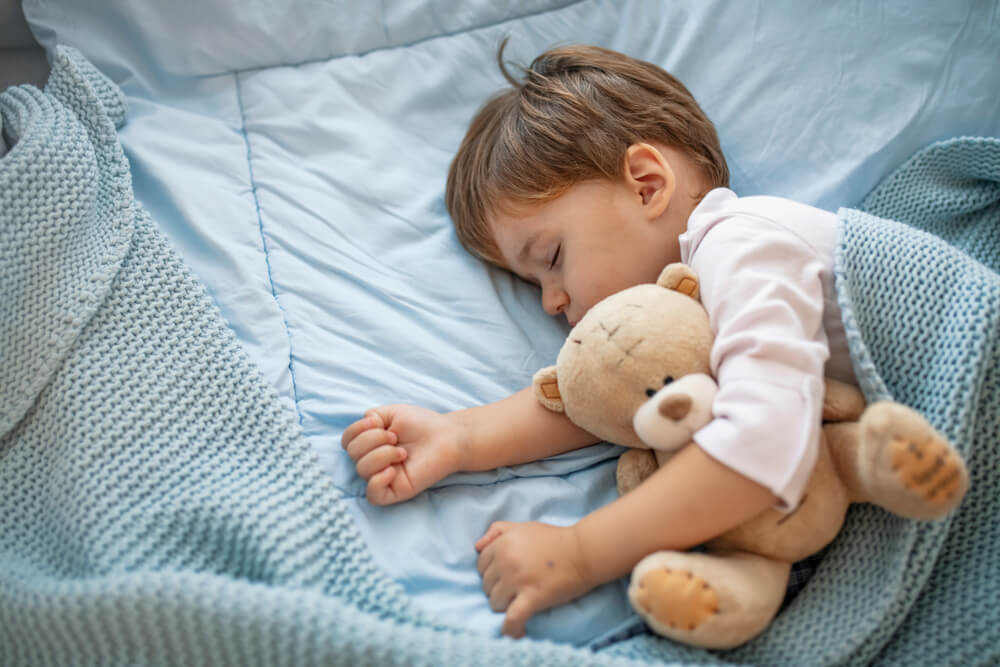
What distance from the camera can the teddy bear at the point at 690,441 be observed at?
68 centimetres

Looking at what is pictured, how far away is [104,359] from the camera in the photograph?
893 millimetres

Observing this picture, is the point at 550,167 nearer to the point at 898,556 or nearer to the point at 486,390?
the point at 486,390

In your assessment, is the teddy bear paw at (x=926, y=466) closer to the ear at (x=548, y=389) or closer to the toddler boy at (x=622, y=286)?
the toddler boy at (x=622, y=286)

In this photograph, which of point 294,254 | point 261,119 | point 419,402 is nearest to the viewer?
point 419,402

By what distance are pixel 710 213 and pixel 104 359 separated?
754 millimetres

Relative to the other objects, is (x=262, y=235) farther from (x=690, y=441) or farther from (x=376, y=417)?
(x=690, y=441)

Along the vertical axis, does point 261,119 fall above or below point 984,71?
below

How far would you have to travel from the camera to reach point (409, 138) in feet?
4.26

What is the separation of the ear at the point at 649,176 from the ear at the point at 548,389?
0.27 m

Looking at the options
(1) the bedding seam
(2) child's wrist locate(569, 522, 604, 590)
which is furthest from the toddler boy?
(1) the bedding seam

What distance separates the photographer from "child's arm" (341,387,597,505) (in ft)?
2.97

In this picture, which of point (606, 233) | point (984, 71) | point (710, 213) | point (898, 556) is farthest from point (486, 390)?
point (984, 71)

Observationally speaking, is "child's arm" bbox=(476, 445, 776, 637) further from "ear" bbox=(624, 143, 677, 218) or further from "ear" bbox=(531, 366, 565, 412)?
"ear" bbox=(624, 143, 677, 218)

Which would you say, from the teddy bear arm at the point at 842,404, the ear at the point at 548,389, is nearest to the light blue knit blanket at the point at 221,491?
the teddy bear arm at the point at 842,404
